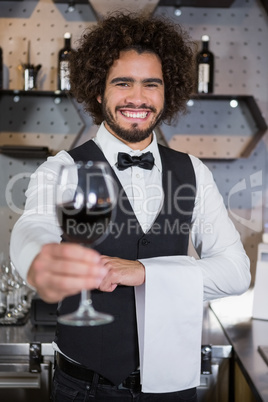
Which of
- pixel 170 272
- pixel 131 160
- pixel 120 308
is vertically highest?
pixel 131 160

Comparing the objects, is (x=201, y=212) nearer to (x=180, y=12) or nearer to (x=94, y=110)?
(x=94, y=110)

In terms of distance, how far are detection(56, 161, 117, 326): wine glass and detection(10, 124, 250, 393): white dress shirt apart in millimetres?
364

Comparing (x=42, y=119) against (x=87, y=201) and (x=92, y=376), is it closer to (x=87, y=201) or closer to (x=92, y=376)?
(x=92, y=376)

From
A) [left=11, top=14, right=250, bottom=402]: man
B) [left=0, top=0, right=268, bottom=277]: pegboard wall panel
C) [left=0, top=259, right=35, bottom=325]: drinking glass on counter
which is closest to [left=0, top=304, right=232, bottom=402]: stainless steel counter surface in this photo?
[left=0, top=259, right=35, bottom=325]: drinking glass on counter

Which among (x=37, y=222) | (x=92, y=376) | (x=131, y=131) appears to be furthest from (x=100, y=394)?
(x=131, y=131)

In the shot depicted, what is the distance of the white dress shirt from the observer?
1.29 meters

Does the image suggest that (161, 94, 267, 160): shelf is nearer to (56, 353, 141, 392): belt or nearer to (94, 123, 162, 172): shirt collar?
(94, 123, 162, 172): shirt collar

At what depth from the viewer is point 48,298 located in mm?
679

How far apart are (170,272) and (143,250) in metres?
0.18

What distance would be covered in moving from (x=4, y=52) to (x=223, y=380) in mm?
2001

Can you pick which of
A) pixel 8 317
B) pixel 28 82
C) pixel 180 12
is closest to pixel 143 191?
pixel 8 317

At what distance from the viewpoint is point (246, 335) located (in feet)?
6.89

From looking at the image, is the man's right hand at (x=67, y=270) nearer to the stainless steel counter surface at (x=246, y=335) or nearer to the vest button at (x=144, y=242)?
the vest button at (x=144, y=242)

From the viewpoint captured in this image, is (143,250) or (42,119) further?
(42,119)
